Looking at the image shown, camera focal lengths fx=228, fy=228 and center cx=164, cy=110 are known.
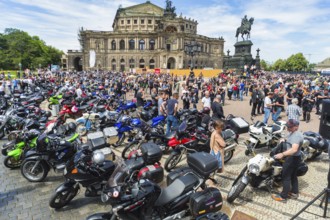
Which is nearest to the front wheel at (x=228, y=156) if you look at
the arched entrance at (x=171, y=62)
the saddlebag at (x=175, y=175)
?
the saddlebag at (x=175, y=175)

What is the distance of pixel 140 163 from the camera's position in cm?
470

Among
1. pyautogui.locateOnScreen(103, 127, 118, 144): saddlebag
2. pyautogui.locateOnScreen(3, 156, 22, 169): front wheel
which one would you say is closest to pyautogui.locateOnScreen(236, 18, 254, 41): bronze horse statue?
pyautogui.locateOnScreen(103, 127, 118, 144): saddlebag

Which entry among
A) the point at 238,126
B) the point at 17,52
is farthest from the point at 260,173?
the point at 17,52

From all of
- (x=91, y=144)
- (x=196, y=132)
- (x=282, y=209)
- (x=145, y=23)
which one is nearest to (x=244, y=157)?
(x=196, y=132)

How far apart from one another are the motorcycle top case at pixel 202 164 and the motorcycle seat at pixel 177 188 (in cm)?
16

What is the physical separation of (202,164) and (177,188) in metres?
0.64

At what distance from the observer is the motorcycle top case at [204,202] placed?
3.50 metres

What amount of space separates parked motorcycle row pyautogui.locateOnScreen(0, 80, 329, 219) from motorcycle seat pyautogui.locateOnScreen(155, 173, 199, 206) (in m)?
0.02

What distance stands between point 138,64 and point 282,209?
77022 mm

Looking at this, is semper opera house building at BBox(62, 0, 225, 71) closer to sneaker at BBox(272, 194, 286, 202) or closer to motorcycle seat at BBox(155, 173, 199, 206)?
sneaker at BBox(272, 194, 286, 202)

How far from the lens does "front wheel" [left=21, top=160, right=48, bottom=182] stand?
18.1 feet

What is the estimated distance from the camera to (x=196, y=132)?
22.1 ft

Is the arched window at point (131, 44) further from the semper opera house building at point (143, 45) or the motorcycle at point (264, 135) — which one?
the motorcycle at point (264, 135)

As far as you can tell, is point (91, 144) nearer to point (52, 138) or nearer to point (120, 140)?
point (52, 138)
